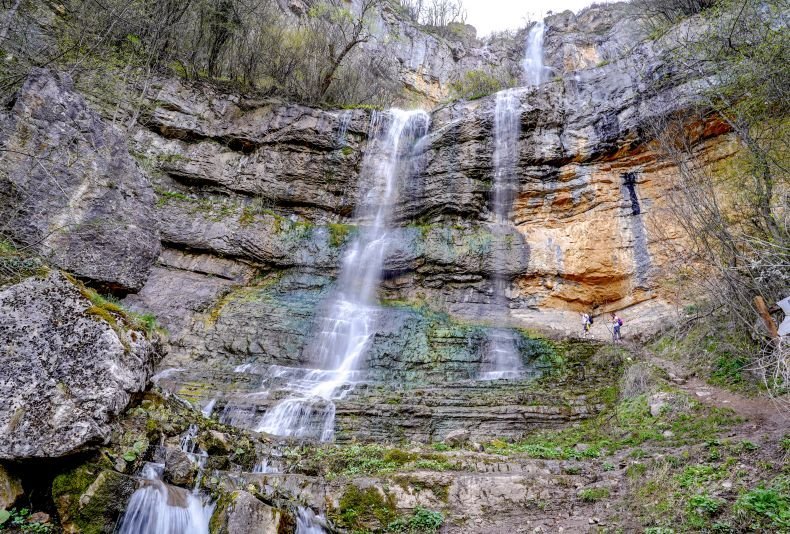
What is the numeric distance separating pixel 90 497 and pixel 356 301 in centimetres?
1231

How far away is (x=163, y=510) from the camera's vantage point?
4277 millimetres


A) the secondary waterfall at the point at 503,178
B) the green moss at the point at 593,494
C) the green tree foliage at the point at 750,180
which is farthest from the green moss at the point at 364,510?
the secondary waterfall at the point at 503,178

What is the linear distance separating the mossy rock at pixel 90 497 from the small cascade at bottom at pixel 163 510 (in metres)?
0.11

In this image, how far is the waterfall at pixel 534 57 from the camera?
101 feet

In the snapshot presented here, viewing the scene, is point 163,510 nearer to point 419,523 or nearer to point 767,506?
point 419,523

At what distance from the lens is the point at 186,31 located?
18.2 m

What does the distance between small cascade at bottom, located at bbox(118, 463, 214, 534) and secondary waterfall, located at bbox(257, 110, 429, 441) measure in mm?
4387

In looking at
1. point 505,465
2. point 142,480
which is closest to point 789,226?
point 505,465

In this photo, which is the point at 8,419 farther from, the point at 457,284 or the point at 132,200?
the point at 457,284

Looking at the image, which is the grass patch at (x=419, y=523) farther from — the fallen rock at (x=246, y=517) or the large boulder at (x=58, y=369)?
the large boulder at (x=58, y=369)

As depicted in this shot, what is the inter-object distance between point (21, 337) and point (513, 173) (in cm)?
1614

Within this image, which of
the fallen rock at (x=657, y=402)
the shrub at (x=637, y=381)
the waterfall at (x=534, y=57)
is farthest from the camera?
the waterfall at (x=534, y=57)

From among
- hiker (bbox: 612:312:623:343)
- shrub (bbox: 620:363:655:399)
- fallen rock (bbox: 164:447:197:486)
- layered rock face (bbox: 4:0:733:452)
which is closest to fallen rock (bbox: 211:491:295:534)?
fallen rock (bbox: 164:447:197:486)

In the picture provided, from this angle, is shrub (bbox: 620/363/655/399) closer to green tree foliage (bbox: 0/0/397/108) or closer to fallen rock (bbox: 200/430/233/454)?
fallen rock (bbox: 200/430/233/454)
